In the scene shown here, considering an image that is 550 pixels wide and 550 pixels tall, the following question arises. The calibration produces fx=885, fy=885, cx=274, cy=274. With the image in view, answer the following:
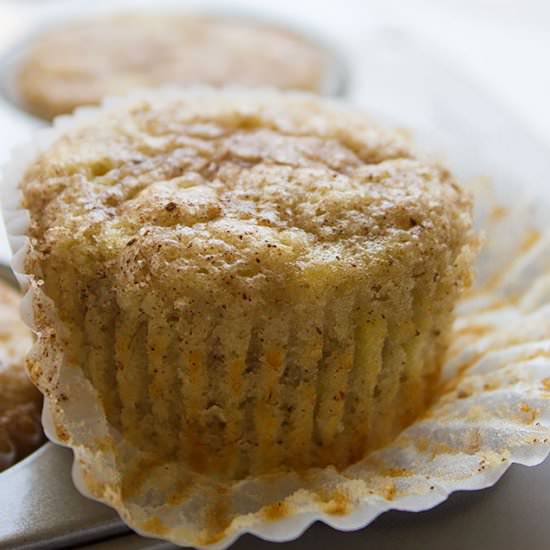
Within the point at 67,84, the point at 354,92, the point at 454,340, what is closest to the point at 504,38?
the point at 354,92

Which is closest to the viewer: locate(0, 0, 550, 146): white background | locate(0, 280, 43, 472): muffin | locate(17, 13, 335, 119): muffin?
locate(0, 280, 43, 472): muffin

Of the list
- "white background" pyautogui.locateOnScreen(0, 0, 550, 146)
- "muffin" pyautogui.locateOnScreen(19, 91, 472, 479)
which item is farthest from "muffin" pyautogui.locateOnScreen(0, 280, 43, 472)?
"white background" pyautogui.locateOnScreen(0, 0, 550, 146)

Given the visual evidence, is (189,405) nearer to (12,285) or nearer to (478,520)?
(478,520)

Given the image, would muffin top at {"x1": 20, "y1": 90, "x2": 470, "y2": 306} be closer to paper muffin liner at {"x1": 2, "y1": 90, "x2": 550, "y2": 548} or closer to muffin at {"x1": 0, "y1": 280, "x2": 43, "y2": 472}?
paper muffin liner at {"x1": 2, "y1": 90, "x2": 550, "y2": 548}

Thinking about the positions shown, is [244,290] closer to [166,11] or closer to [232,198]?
[232,198]

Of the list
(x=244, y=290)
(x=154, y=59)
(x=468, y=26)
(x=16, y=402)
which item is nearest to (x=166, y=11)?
(x=154, y=59)

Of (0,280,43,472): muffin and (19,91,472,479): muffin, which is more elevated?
(19,91,472,479): muffin

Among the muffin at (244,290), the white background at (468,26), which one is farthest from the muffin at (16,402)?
the white background at (468,26)
